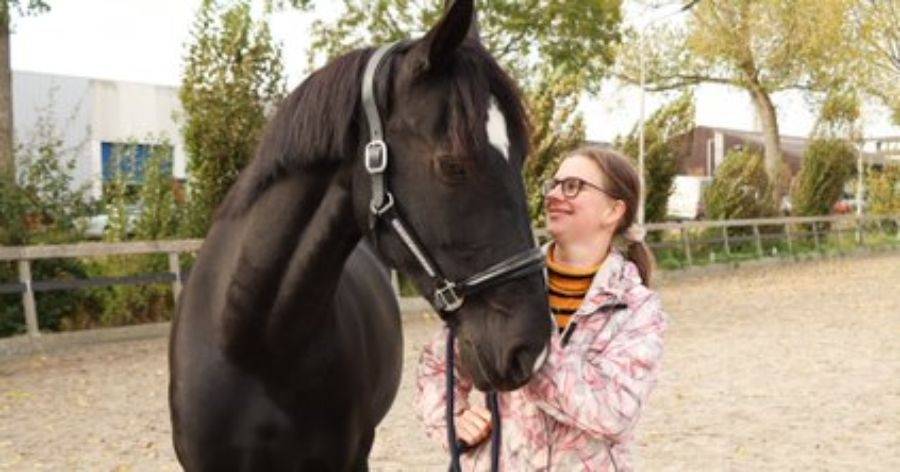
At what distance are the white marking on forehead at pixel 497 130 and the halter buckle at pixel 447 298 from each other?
0.98 feet

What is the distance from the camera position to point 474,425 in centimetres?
210

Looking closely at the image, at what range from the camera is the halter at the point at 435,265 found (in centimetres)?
193

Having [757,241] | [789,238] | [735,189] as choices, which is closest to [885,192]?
[789,238]

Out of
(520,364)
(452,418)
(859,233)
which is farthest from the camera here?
(859,233)

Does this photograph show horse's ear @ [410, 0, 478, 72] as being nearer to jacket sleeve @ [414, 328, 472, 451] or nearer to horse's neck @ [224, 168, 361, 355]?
horse's neck @ [224, 168, 361, 355]

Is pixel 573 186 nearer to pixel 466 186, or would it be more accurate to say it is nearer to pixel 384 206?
pixel 466 186

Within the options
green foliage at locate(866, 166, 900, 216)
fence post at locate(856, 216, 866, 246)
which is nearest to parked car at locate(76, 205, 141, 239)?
fence post at locate(856, 216, 866, 246)

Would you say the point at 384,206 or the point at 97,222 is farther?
the point at 97,222

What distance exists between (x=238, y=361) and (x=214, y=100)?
29.4 feet

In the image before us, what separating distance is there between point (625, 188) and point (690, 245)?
17792 millimetres

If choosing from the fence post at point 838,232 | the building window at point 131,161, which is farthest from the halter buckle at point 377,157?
the fence post at point 838,232

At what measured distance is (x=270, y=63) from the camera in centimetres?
1151

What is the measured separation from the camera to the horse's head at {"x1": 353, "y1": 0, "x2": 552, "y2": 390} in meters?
1.90

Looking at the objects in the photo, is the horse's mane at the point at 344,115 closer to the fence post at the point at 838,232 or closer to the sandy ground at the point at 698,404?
the sandy ground at the point at 698,404
